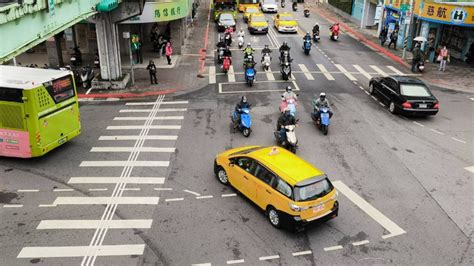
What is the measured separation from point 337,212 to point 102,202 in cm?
702

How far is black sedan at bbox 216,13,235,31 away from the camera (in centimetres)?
4199

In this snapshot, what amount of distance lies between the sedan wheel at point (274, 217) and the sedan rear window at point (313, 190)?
871 millimetres

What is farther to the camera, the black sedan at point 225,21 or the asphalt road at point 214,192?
the black sedan at point 225,21

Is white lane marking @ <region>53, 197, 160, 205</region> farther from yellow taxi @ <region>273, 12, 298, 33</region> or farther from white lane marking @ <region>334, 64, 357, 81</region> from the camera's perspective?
yellow taxi @ <region>273, 12, 298, 33</region>

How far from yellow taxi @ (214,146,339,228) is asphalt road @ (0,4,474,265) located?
50 centimetres

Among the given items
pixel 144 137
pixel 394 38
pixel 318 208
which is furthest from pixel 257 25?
pixel 318 208

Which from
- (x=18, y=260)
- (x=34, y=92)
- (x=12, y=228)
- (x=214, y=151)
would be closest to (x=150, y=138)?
(x=214, y=151)

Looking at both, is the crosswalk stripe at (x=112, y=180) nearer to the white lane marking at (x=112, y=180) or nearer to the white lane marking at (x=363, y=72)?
the white lane marking at (x=112, y=180)

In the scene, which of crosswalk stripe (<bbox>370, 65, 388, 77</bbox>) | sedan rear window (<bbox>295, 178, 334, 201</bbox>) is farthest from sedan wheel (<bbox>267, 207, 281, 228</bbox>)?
crosswalk stripe (<bbox>370, 65, 388, 77</bbox>)

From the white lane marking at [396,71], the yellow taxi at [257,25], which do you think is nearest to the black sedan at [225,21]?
the yellow taxi at [257,25]

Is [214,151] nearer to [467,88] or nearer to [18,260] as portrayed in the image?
[18,260]

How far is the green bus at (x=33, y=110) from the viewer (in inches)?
583

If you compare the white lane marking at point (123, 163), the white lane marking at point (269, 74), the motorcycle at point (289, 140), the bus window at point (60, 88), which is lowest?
the white lane marking at point (123, 163)

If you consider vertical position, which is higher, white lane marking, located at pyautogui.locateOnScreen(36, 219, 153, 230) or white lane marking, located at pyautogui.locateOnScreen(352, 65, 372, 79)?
white lane marking, located at pyautogui.locateOnScreen(352, 65, 372, 79)
